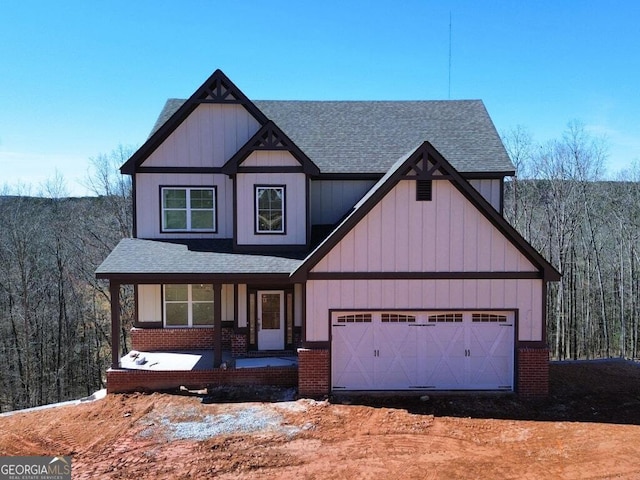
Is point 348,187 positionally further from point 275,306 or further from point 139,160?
point 139,160

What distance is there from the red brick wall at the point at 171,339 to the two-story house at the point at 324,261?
0.05m

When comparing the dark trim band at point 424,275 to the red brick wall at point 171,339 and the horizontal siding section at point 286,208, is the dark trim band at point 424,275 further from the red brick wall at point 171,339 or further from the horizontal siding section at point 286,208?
the red brick wall at point 171,339

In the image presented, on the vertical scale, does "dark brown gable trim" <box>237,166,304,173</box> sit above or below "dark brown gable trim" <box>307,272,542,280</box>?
above

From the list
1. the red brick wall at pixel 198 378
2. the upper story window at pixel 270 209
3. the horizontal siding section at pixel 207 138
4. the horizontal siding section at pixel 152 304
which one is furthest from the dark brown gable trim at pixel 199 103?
the red brick wall at pixel 198 378

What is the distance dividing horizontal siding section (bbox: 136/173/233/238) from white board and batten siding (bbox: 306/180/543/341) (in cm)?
497

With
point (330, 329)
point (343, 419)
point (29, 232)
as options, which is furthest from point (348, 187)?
point (29, 232)

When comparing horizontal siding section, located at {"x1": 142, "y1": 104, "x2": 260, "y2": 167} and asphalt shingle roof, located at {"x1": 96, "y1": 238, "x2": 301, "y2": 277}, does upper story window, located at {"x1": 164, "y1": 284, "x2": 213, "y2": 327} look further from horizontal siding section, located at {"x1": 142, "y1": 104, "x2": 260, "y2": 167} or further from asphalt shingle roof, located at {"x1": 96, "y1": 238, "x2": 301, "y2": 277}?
horizontal siding section, located at {"x1": 142, "y1": 104, "x2": 260, "y2": 167}

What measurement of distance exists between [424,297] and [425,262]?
92 cm

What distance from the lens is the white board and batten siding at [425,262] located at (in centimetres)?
1109

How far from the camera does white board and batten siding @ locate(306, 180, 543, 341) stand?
11094 mm

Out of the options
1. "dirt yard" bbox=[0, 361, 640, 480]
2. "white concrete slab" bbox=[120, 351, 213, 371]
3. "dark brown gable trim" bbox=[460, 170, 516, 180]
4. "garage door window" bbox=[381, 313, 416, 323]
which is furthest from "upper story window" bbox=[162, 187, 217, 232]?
"dark brown gable trim" bbox=[460, 170, 516, 180]

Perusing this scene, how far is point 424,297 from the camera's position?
1123cm

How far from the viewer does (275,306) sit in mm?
13977

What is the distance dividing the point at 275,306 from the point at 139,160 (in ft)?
21.6
